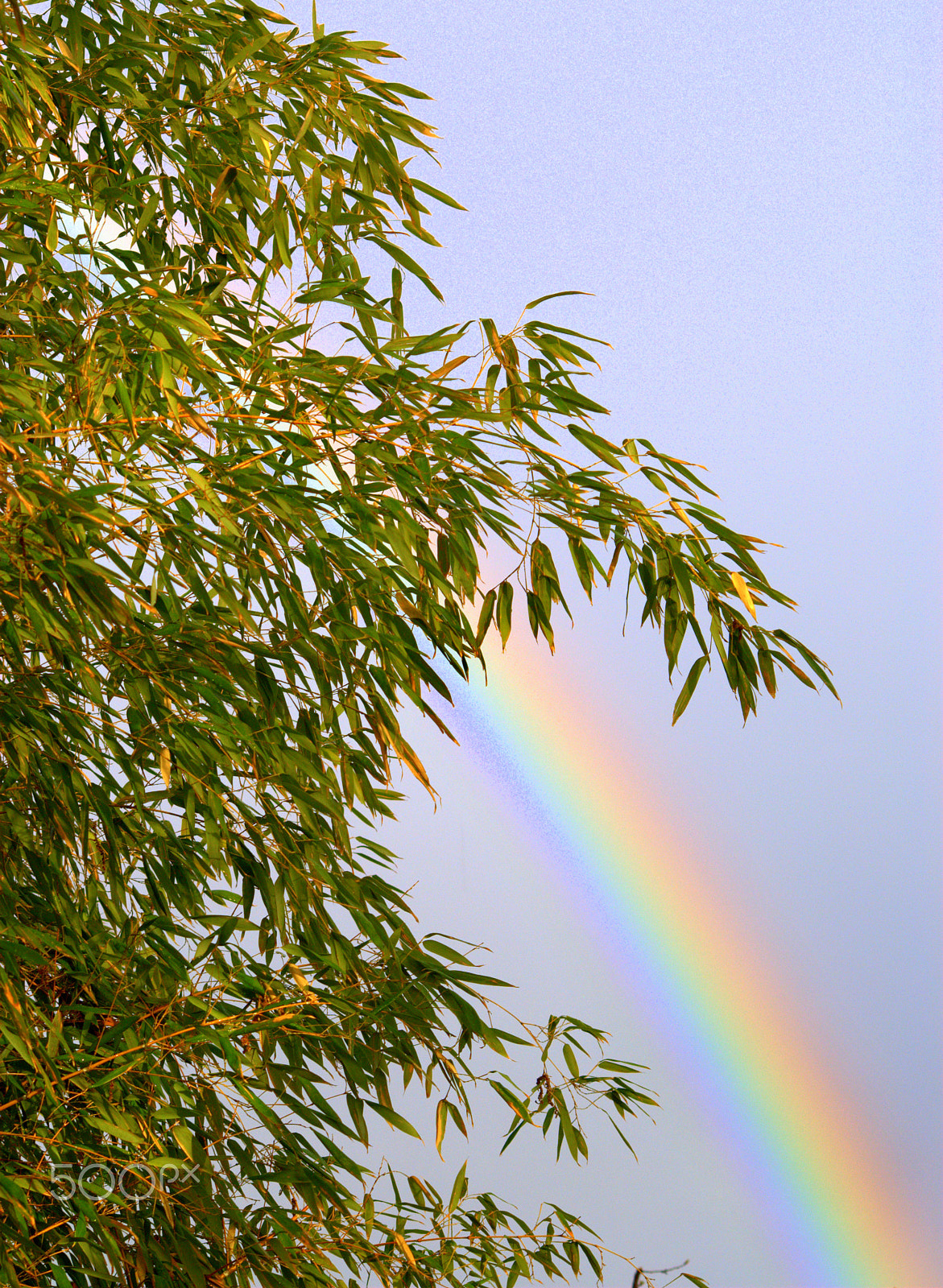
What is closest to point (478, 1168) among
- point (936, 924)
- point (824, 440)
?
point (936, 924)

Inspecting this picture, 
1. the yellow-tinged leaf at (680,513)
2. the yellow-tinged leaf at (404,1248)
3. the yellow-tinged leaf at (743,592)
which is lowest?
the yellow-tinged leaf at (404,1248)

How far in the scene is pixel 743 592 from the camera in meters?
1.39

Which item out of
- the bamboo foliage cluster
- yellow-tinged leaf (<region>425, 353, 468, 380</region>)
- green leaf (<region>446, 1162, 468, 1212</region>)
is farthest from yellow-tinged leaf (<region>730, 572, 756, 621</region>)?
green leaf (<region>446, 1162, 468, 1212</region>)

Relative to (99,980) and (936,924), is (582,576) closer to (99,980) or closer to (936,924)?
(99,980)

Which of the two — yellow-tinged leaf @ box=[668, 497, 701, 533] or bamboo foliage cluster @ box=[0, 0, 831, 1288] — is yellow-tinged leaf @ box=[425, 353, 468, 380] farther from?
yellow-tinged leaf @ box=[668, 497, 701, 533]

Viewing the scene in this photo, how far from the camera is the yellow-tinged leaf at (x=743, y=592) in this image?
4.53 ft

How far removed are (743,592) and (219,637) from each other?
61cm

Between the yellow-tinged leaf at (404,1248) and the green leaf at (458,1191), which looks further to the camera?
the green leaf at (458,1191)

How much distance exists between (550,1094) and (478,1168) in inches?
148

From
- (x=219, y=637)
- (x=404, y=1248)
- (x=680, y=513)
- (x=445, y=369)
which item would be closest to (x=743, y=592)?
(x=680, y=513)

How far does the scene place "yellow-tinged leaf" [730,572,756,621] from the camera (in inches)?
54.4

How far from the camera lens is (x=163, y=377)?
126 centimetres

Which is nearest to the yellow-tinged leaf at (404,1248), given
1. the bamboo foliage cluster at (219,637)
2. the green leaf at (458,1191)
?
the bamboo foliage cluster at (219,637)

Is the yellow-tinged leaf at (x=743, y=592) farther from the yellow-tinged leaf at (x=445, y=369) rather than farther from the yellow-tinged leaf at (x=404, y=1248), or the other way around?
the yellow-tinged leaf at (x=404, y=1248)
